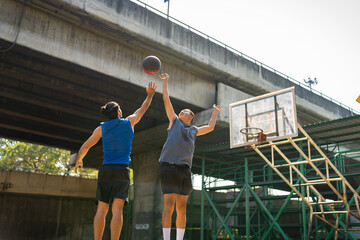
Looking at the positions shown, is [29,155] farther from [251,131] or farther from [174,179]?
[174,179]

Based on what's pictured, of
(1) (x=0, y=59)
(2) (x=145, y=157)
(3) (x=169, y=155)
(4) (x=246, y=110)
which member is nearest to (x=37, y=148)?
(2) (x=145, y=157)

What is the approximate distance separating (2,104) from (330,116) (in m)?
18.6

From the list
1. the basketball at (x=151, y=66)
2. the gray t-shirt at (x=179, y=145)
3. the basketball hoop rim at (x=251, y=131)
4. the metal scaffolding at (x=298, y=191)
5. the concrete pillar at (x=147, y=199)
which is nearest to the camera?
the gray t-shirt at (x=179, y=145)

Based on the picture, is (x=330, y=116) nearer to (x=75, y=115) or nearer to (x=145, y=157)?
(x=145, y=157)

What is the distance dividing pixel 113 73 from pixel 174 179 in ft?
31.5

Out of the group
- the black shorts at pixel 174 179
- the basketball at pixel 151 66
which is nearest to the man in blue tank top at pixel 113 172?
the black shorts at pixel 174 179

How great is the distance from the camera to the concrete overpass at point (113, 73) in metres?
12.5

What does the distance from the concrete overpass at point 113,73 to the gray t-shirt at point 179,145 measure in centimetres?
861

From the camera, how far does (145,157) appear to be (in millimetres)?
21484

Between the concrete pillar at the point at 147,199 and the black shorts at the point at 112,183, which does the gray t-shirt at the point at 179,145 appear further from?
the concrete pillar at the point at 147,199

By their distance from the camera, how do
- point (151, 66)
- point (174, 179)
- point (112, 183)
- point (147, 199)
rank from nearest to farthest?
point (112, 183) → point (174, 179) → point (151, 66) → point (147, 199)

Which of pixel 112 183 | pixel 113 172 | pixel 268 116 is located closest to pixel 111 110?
pixel 113 172

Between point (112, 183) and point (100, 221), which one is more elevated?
point (112, 183)

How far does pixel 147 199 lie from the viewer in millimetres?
20078
